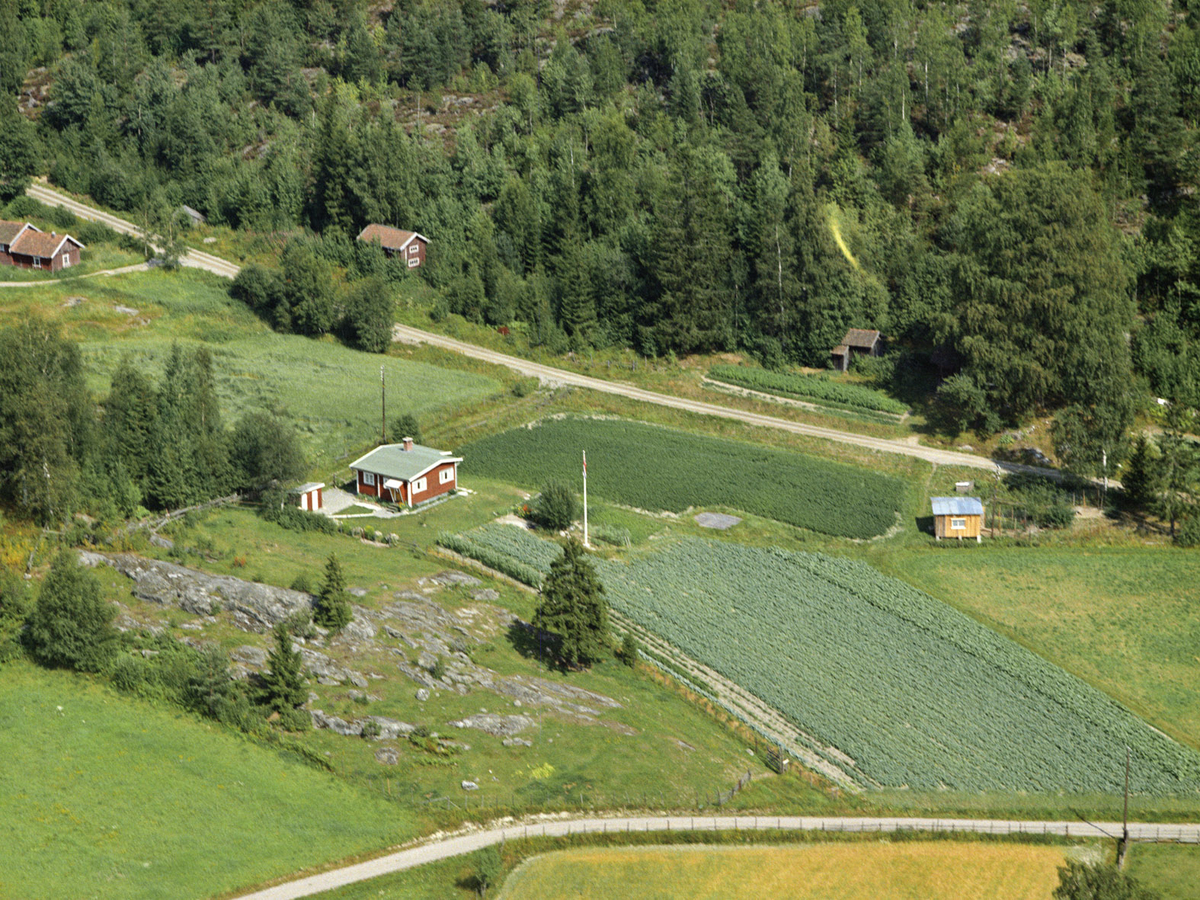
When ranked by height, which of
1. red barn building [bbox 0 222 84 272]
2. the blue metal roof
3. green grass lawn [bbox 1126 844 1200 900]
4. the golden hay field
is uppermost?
red barn building [bbox 0 222 84 272]

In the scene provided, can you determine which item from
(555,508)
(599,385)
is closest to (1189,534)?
(555,508)

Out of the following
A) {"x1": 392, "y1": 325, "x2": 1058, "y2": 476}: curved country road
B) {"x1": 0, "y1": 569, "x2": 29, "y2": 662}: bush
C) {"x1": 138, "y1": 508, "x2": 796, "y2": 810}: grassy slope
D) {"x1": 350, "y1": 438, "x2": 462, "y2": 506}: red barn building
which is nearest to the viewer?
{"x1": 138, "y1": 508, "x2": 796, "y2": 810}: grassy slope

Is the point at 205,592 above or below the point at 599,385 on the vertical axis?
below

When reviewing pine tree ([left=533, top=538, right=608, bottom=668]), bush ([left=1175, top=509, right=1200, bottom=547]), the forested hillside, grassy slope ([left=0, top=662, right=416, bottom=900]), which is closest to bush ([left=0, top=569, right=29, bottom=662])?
grassy slope ([left=0, top=662, right=416, bottom=900])

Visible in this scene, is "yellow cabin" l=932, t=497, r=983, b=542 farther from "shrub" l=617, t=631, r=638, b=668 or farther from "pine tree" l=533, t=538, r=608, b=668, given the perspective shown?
"pine tree" l=533, t=538, r=608, b=668

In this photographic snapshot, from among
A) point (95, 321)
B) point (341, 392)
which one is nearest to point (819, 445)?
point (341, 392)

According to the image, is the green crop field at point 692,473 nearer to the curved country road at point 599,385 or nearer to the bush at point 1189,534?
the curved country road at point 599,385

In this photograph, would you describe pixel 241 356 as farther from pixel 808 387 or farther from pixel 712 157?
pixel 712 157

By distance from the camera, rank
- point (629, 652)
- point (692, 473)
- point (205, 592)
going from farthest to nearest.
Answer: point (692, 473) → point (629, 652) → point (205, 592)
